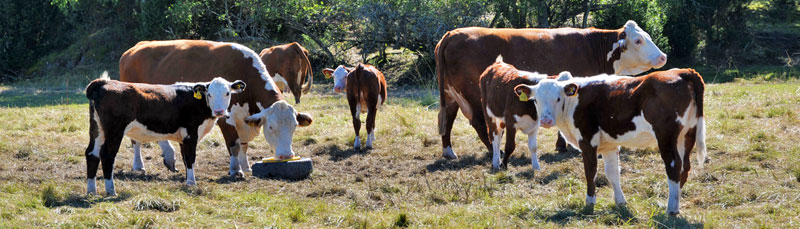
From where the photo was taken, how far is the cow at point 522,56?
36.2 feet

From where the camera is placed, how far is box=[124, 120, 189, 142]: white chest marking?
8508 millimetres

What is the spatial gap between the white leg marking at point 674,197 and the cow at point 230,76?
438 cm

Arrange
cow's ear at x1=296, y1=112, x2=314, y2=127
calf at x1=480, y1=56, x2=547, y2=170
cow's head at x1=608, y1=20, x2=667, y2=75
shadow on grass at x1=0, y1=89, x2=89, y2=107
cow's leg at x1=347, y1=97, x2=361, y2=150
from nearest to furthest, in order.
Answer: calf at x1=480, y1=56, x2=547, y2=170 < cow's ear at x1=296, y1=112, x2=314, y2=127 < cow's head at x1=608, y1=20, x2=667, y2=75 < cow's leg at x1=347, y1=97, x2=361, y2=150 < shadow on grass at x1=0, y1=89, x2=89, y2=107

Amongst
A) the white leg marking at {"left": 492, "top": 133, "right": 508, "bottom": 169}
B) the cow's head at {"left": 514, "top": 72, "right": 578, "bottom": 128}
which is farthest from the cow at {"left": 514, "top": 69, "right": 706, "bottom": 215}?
the white leg marking at {"left": 492, "top": 133, "right": 508, "bottom": 169}

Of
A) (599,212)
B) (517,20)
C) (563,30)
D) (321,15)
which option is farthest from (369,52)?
(599,212)

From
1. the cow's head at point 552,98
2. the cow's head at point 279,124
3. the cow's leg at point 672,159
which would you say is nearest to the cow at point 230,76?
the cow's head at point 279,124

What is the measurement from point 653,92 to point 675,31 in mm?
16025

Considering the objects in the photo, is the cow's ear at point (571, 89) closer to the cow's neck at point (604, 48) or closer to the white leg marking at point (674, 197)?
the white leg marking at point (674, 197)

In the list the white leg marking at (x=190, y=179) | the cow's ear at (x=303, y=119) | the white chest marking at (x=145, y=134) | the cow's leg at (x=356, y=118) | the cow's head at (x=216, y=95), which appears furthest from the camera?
the cow's leg at (x=356, y=118)

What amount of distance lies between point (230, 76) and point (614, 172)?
17.1ft

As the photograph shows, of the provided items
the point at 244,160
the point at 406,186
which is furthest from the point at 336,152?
the point at 406,186

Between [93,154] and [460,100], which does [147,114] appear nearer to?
[93,154]

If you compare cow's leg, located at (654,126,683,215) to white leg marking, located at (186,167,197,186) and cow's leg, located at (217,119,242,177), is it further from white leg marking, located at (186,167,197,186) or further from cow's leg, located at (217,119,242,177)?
cow's leg, located at (217,119,242,177)

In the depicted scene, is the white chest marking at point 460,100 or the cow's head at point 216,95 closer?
the cow's head at point 216,95
